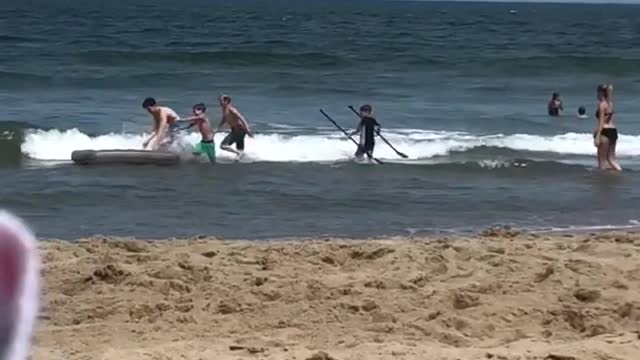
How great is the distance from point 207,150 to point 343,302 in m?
8.94

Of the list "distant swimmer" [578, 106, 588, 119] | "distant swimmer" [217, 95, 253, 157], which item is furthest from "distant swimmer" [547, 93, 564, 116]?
"distant swimmer" [217, 95, 253, 157]

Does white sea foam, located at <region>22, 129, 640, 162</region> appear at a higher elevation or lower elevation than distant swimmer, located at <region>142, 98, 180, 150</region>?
lower

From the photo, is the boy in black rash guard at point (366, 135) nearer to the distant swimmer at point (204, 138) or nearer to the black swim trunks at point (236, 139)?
the black swim trunks at point (236, 139)

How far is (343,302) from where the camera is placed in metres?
5.54

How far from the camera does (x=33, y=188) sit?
38.2ft

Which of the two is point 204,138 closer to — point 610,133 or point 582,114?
point 610,133

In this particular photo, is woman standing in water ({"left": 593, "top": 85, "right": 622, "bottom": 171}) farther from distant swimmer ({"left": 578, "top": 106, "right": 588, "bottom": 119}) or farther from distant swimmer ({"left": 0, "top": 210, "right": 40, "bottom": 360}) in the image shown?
distant swimmer ({"left": 0, "top": 210, "right": 40, "bottom": 360})

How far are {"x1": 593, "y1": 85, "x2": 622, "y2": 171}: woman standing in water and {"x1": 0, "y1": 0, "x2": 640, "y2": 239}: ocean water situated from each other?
10.4 inches

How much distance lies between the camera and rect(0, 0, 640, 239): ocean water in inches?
402

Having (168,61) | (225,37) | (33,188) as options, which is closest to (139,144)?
(33,188)

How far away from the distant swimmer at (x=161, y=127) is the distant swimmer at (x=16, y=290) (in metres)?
13.1

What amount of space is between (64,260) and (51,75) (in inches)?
903

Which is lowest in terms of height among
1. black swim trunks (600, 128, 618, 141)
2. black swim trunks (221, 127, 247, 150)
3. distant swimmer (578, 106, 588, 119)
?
black swim trunks (221, 127, 247, 150)

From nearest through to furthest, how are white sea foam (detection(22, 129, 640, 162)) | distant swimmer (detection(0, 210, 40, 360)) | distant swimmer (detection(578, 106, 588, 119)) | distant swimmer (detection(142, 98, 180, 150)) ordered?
distant swimmer (detection(0, 210, 40, 360)), distant swimmer (detection(142, 98, 180, 150)), white sea foam (detection(22, 129, 640, 162)), distant swimmer (detection(578, 106, 588, 119))
